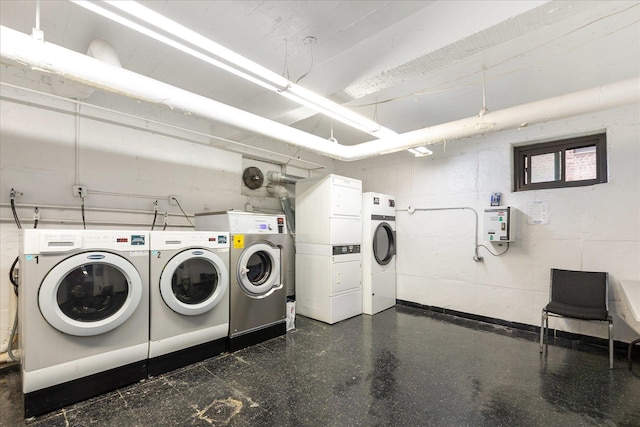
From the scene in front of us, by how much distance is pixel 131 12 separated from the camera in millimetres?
1312

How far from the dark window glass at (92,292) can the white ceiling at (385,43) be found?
1.70 metres

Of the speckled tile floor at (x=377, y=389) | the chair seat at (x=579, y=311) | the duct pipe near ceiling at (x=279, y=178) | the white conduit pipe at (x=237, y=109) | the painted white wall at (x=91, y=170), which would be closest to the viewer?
the white conduit pipe at (x=237, y=109)

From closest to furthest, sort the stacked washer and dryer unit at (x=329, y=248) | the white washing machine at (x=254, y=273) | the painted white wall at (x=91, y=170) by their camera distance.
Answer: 1. the painted white wall at (x=91, y=170)
2. the white washing machine at (x=254, y=273)
3. the stacked washer and dryer unit at (x=329, y=248)

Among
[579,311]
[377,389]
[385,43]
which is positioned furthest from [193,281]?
[579,311]

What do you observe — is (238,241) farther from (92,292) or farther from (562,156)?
(562,156)

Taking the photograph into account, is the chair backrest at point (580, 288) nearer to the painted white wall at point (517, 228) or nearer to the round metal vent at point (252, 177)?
the painted white wall at point (517, 228)

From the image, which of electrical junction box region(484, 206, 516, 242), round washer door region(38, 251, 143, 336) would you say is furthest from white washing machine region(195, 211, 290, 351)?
electrical junction box region(484, 206, 516, 242)

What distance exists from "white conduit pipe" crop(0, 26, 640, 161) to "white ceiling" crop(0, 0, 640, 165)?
16.7 inches

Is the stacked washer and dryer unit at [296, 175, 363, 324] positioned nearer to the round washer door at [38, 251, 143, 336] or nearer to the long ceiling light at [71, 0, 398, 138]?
the long ceiling light at [71, 0, 398, 138]

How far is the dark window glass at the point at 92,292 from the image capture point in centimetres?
197

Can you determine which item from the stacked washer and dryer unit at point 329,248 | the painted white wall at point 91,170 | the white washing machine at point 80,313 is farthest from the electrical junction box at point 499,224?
the white washing machine at point 80,313

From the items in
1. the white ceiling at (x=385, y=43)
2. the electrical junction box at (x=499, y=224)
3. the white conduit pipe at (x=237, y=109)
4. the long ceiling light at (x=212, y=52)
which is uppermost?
the white ceiling at (x=385, y=43)

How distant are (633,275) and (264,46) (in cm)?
399

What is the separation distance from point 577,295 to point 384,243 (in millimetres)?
2231
